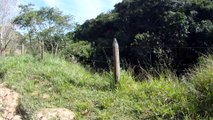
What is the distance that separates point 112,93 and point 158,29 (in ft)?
35.5

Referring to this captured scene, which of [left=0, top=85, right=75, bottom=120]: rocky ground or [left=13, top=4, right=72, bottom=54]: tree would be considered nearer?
[left=0, top=85, right=75, bottom=120]: rocky ground

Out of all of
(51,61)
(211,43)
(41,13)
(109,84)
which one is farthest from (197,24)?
(109,84)

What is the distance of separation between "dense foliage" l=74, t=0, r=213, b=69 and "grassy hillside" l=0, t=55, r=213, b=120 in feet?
20.2

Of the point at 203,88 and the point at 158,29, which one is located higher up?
the point at 158,29

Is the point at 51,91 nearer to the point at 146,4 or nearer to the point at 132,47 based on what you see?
the point at 132,47

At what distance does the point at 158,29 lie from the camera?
17.0 meters

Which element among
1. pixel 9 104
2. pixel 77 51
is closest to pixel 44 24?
pixel 77 51

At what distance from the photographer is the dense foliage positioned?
15.5m

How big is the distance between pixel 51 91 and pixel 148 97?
2.52 m

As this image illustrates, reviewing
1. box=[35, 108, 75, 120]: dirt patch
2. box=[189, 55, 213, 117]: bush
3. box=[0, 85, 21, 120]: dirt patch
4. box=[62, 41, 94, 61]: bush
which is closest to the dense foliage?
box=[62, 41, 94, 61]: bush

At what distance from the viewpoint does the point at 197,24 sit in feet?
53.4

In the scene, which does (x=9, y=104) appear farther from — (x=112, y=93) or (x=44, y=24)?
(x=44, y=24)

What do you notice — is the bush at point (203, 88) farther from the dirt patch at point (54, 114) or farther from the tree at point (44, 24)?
the tree at point (44, 24)

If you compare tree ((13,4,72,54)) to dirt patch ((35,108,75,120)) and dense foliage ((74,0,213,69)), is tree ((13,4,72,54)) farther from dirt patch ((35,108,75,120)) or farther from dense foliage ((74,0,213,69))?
dirt patch ((35,108,75,120))
